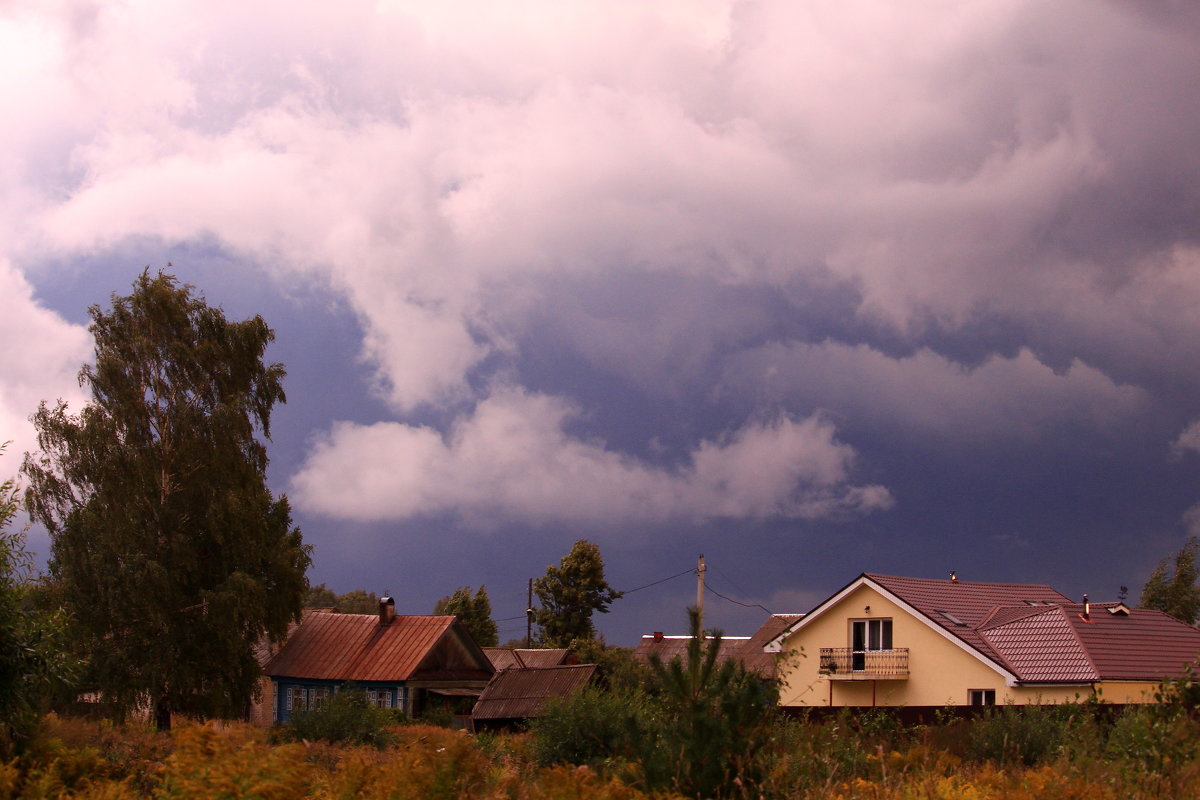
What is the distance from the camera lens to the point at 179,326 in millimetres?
30703

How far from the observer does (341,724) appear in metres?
23.1

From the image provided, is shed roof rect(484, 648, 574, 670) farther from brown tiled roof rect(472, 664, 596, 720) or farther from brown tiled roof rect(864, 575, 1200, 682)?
brown tiled roof rect(864, 575, 1200, 682)

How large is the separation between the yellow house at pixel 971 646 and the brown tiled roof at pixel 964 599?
5 cm

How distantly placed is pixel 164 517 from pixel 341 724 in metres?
9.03

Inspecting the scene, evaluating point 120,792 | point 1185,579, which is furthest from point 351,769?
point 1185,579

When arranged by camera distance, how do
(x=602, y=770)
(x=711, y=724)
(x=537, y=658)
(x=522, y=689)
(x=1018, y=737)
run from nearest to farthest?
1. (x=711, y=724)
2. (x=602, y=770)
3. (x=1018, y=737)
4. (x=522, y=689)
5. (x=537, y=658)

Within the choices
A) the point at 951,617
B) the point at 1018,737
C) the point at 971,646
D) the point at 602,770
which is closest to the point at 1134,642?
the point at 971,646

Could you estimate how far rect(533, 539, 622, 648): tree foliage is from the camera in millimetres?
51594

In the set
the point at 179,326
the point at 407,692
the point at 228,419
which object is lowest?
the point at 407,692

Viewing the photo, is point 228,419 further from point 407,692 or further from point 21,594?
point 21,594

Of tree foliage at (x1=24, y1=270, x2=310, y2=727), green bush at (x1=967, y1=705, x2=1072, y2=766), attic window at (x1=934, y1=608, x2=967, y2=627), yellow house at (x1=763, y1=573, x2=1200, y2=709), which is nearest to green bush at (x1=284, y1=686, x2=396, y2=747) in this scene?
tree foliage at (x1=24, y1=270, x2=310, y2=727)

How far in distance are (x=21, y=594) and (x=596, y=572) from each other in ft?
132

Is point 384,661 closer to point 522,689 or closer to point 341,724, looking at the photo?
point 522,689

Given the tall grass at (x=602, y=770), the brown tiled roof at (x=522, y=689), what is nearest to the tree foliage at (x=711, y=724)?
the tall grass at (x=602, y=770)
